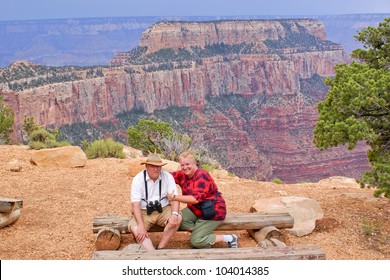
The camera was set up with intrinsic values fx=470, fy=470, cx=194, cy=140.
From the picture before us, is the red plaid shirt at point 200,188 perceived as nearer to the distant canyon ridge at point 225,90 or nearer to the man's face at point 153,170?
the man's face at point 153,170

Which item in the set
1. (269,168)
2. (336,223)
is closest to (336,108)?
(336,223)

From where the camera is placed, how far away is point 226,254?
572 centimetres

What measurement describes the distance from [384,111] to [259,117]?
243 feet

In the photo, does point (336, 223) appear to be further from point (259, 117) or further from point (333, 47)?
point (333, 47)

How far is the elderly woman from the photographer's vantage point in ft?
21.6

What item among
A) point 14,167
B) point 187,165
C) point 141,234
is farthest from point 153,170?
point 14,167

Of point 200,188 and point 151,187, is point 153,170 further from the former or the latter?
point 200,188

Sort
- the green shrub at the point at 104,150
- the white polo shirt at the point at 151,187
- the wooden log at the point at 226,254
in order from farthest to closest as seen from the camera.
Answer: the green shrub at the point at 104,150 → the white polo shirt at the point at 151,187 → the wooden log at the point at 226,254

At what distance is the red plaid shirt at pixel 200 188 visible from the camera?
6617 mm

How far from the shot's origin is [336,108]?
8.62 meters

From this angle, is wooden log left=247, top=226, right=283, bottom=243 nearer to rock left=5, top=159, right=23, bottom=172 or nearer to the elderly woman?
the elderly woman

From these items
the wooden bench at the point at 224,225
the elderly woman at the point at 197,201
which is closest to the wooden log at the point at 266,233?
the wooden bench at the point at 224,225

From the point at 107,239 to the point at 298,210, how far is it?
141 inches

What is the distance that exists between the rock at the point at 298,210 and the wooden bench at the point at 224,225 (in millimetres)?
579
